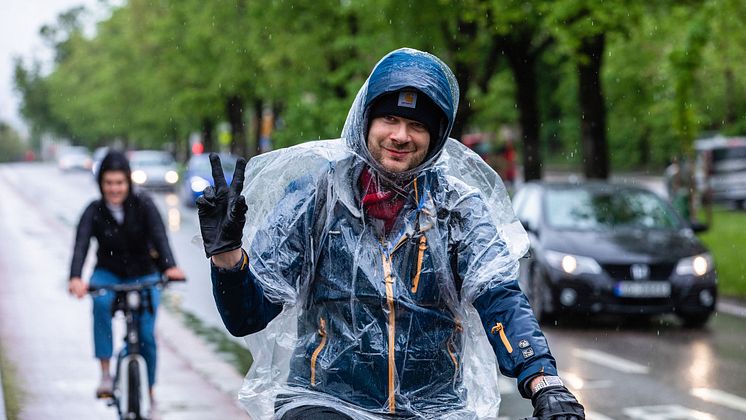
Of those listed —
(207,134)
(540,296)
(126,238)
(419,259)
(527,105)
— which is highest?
(207,134)

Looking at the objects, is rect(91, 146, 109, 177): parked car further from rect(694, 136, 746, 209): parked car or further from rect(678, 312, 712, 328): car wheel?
rect(694, 136, 746, 209): parked car

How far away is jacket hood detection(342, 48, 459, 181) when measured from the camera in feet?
9.90

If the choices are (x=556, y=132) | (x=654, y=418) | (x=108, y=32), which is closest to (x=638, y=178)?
(x=556, y=132)

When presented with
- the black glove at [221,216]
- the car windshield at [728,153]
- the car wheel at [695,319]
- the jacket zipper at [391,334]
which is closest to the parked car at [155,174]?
the car windshield at [728,153]

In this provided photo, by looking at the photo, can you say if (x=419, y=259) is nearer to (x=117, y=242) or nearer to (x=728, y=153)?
(x=117, y=242)

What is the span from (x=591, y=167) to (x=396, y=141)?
17591 millimetres

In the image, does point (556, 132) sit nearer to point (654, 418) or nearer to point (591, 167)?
point (591, 167)

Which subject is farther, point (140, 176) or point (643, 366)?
point (140, 176)

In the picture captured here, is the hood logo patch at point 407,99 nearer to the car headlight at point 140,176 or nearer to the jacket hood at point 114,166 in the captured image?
the jacket hood at point 114,166

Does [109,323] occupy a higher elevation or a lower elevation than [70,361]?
higher

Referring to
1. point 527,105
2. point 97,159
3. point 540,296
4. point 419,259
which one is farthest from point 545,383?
point 97,159

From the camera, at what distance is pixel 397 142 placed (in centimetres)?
304

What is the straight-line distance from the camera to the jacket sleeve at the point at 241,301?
2803 mm

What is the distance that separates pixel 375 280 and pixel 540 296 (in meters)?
9.03
